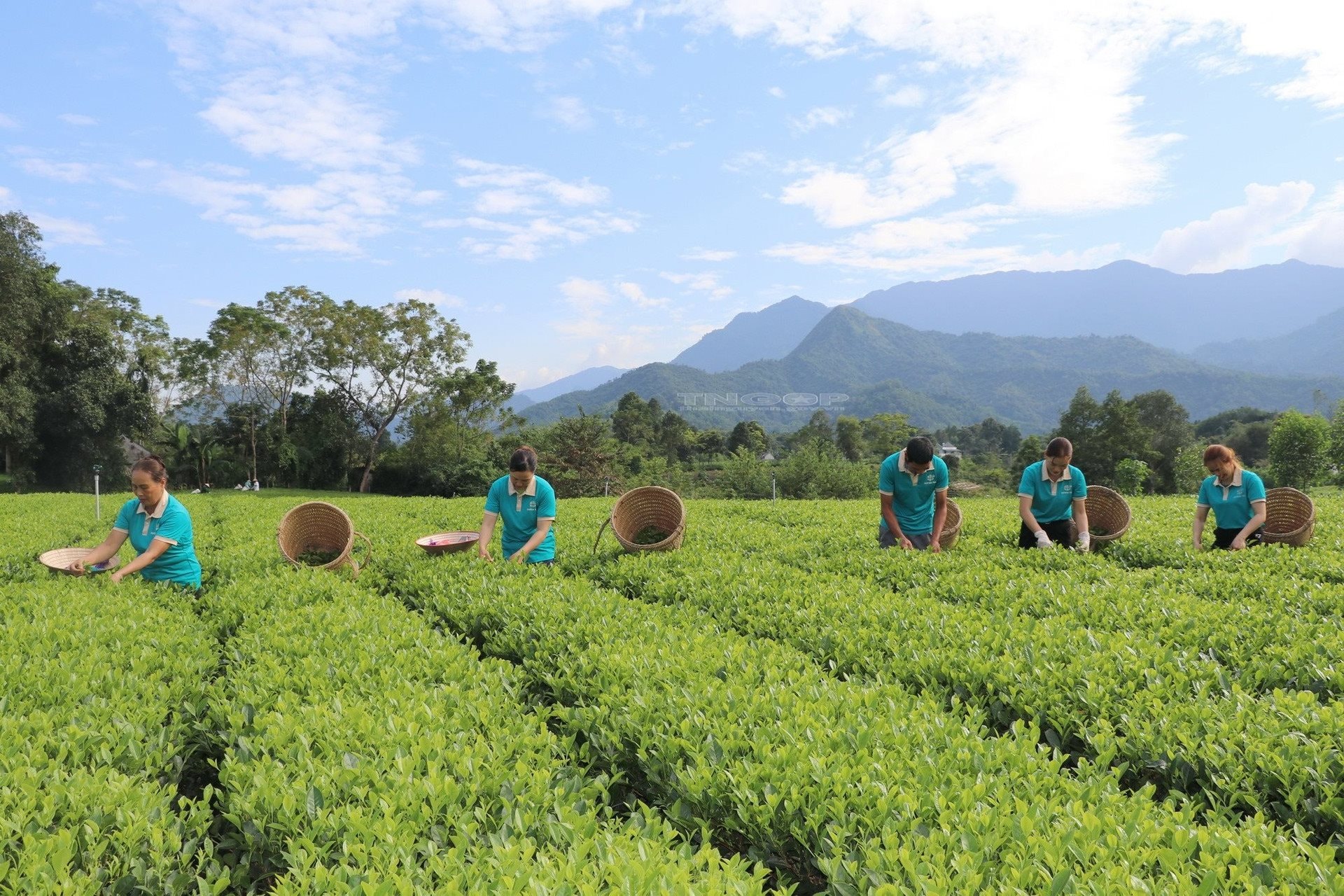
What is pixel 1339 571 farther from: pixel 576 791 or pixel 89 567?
pixel 89 567

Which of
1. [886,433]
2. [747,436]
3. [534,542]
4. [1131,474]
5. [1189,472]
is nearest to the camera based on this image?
[534,542]

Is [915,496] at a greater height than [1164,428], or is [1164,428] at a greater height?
[1164,428]

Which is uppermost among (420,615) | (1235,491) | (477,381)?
(477,381)

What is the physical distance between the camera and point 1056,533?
7.50 meters

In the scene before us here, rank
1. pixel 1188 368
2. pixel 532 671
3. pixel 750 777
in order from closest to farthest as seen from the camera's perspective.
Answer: pixel 750 777, pixel 532 671, pixel 1188 368

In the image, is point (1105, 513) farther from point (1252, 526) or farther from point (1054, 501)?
point (1252, 526)

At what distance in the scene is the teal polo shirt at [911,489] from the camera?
22.5ft

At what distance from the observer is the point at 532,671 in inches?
167

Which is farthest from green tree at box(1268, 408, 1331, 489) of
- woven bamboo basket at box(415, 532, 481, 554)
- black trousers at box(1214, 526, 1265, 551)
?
woven bamboo basket at box(415, 532, 481, 554)

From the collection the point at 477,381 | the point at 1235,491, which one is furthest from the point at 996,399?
the point at 1235,491

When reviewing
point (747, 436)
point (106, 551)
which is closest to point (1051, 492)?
point (106, 551)

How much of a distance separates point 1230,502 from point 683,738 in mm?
6644

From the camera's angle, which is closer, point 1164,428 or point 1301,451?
point 1301,451

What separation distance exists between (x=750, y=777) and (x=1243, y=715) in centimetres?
219
